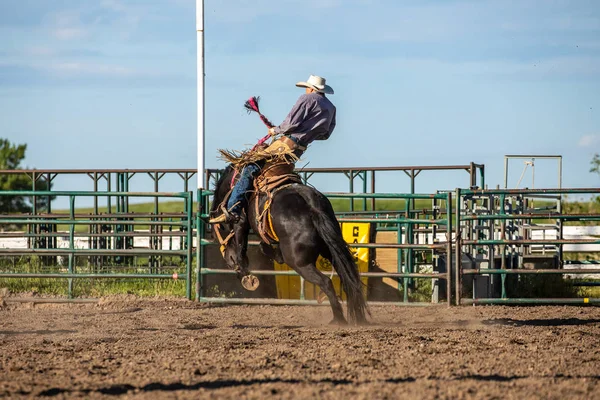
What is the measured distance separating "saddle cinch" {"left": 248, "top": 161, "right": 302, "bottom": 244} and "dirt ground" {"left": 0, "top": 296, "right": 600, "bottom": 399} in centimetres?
92

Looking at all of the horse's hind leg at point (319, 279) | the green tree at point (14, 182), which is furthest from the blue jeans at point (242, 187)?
the green tree at point (14, 182)

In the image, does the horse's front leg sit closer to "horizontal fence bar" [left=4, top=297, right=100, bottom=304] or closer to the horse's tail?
the horse's tail

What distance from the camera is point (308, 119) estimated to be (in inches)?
311

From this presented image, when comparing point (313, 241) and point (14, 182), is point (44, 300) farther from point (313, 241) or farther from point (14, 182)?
point (14, 182)

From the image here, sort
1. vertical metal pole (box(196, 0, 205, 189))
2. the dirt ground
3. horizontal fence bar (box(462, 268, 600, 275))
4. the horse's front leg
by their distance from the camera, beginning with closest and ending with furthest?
1. the dirt ground
2. the horse's front leg
3. horizontal fence bar (box(462, 268, 600, 275))
4. vertical metal pole (box(196, 0, 205, 189))

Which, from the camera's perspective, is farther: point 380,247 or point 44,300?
point 44,300

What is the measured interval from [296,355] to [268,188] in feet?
8.22

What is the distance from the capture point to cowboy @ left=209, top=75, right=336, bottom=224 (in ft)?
25.8

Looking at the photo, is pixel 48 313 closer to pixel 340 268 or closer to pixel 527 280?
pixel 340 268

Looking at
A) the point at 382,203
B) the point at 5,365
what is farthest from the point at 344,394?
the point at 382,203

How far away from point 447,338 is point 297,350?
1.41 meters

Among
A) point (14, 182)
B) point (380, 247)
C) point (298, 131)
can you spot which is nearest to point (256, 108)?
point (298, 131)

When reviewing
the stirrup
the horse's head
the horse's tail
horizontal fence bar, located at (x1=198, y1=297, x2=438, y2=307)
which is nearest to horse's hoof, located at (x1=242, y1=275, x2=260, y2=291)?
the horse's head

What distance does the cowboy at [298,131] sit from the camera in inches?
309
